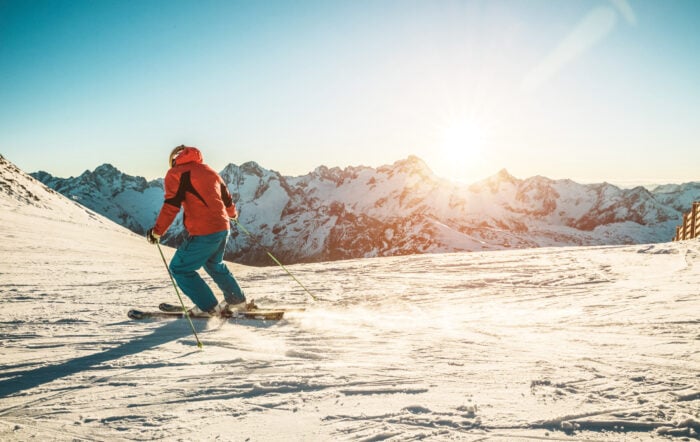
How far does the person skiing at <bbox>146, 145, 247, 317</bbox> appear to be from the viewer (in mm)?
4766

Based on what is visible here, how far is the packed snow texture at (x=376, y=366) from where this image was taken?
2172 millimetres

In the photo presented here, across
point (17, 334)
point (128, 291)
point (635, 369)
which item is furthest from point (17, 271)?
point (635, 369)

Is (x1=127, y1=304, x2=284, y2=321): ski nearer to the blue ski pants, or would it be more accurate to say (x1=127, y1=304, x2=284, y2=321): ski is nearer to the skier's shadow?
the blue ski pants

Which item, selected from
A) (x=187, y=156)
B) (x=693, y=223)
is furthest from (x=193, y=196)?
(x=693, y=223)

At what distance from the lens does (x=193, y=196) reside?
4836mm

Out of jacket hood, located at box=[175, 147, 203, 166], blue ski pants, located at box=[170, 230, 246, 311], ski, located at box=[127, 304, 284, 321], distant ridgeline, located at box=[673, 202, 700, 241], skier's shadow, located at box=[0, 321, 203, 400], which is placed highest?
jacket hood, located at box=[175, 147, 203, 166]

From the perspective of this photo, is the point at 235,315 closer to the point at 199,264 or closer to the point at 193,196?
the point at 199,264

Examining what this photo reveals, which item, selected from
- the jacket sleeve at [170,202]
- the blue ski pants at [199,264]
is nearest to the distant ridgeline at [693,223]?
the blue ski pants at [199,264]

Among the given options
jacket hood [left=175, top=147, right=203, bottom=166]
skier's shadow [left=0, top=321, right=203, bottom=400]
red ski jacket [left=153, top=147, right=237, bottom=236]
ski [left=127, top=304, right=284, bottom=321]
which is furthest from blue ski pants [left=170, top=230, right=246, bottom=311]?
jacket hood [left=175, top=147, right=203, bottom=166]

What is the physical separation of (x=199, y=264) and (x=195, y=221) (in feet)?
1.88

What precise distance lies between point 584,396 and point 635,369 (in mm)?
746

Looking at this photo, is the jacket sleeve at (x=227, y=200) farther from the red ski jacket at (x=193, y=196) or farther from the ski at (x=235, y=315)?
the ski at (x=235, y=315)

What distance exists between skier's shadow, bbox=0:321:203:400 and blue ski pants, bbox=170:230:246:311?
1.96 ft

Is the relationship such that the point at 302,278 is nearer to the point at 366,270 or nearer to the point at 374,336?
the point at 366,270
